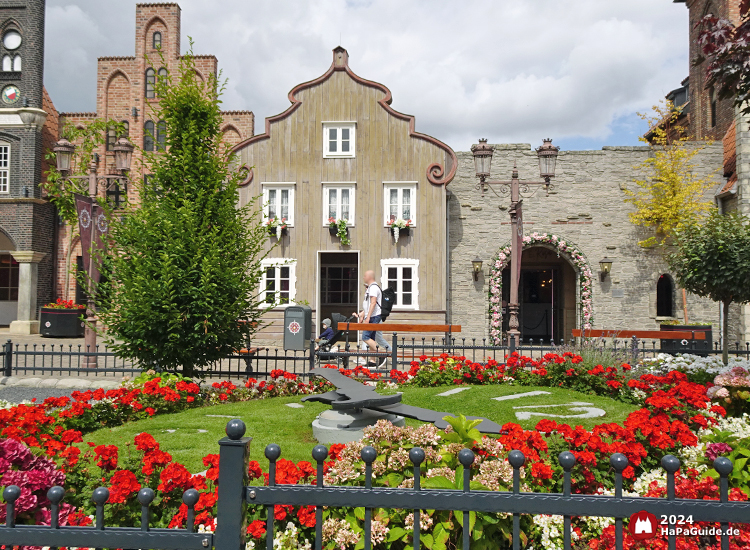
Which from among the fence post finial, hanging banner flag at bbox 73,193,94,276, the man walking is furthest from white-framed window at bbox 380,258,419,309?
the fence post finial

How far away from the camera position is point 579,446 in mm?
3678

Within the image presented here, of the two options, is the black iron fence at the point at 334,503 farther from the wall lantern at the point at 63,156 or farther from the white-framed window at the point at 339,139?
the white-framed window at the point at 339,139

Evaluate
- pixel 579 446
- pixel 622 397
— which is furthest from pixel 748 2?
pixel 622 397

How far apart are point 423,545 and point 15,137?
24.8 meters

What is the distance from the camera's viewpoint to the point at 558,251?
17.0 m

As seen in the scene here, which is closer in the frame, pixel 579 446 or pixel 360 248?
pixel 579 446

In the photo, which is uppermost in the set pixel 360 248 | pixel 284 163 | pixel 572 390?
pixel 284 163

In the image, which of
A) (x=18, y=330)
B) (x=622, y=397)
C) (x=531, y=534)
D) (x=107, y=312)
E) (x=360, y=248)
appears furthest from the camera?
(x=18, y=330)

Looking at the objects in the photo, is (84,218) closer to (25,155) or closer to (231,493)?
(231,493)

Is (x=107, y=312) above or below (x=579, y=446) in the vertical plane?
above

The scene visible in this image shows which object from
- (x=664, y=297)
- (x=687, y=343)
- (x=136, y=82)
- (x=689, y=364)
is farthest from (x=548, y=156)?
(x=136, y=82)

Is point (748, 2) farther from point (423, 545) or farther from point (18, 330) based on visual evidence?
point (18, 330)

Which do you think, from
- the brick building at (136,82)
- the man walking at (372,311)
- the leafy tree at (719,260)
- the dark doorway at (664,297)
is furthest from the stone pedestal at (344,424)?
the brick building at (136,82)

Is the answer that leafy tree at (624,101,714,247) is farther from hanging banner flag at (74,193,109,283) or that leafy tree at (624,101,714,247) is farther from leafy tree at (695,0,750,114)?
hanging banner flag at (74,193,109,283)
